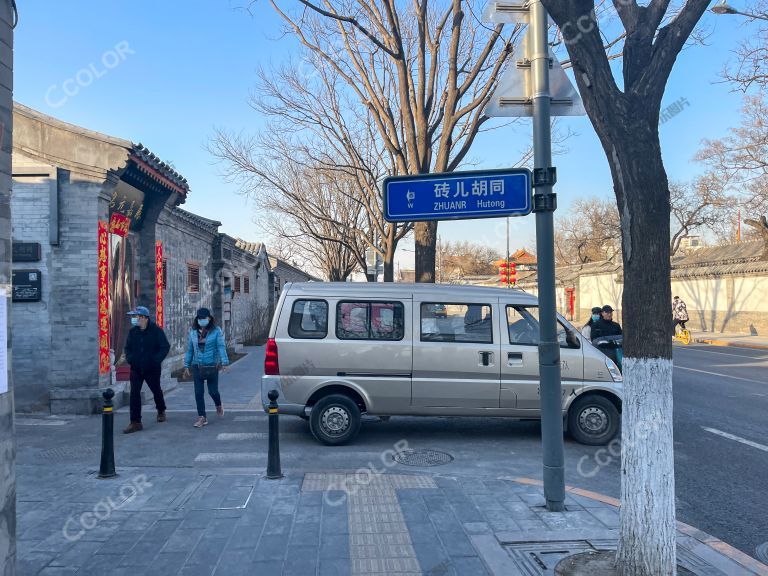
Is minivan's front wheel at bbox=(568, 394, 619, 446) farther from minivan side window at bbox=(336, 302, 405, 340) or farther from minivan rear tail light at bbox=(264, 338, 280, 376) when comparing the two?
minivan rear tail light at bbox=(264, 338, 280, 376)

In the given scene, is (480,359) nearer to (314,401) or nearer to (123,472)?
(314,401)

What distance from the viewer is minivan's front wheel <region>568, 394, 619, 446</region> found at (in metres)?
7.47

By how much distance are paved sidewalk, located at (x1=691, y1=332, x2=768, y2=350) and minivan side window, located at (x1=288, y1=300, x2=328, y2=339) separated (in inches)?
808

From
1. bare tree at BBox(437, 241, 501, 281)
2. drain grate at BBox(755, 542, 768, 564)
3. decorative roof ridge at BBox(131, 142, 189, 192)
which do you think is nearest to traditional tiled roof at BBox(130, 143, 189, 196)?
decorative roof ridge at BBox(131, 142, 189, 192)

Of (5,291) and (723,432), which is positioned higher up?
(5,291)

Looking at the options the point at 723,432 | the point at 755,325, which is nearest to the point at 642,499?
the point at 723,432

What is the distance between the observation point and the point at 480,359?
7430mm

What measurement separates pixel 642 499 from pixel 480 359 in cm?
383

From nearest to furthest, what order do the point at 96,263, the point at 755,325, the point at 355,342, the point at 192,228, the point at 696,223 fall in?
the point at 355,342
the point at 96,263
the point at 192,228
the point at 755,325
the point at 696,223

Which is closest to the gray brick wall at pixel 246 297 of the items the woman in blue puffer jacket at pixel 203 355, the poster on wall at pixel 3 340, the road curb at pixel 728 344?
the woman in blue puffer jacket at pixel 203 355

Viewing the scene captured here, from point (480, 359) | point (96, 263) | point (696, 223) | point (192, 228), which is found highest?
point (696, 223)

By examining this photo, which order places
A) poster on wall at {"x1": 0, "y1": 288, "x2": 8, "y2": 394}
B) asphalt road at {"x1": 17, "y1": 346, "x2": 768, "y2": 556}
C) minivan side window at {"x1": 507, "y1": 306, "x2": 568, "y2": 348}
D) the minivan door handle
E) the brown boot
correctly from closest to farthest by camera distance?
poster on wall at {"x1": 0, "y1": 288, "x2": 8, "y2": 394}
asphalt road at {"x1": 17, "y1": 346, "x2": 768, "y2": 556}
the minivan door handle
minivan side window at {"x1": 507, "y1": 306, "x2": 568, "y2": 348}
the brown boot

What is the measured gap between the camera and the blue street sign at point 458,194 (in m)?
5.00

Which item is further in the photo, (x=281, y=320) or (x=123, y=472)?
(x=281, y=320)
